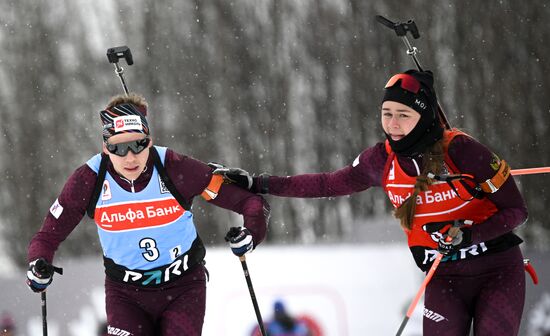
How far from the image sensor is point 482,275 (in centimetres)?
457

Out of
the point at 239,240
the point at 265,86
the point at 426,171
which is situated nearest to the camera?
the point at 426,171

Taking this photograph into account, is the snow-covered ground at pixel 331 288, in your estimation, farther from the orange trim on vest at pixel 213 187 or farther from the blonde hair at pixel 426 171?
the blonde hair at pixel 426 171

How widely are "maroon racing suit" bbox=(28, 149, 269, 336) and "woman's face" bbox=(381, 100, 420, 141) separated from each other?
0.81m

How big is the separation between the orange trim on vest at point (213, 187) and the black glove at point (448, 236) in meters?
1.04

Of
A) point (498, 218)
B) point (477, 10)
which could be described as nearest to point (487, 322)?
point (498, 218)

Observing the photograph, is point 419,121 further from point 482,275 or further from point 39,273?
point 39,273

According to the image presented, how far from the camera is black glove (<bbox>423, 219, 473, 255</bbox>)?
439 cm

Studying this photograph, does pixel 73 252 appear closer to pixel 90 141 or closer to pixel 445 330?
pixel 90 141

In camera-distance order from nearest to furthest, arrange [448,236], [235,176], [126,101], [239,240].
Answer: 1. [448,236]
2. [239,240]
3. [126,101]
4. [235,176]

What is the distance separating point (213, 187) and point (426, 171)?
1.05 m

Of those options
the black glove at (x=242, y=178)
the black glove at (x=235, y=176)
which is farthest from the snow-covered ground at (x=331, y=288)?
the black glove at (x=235, y=176)

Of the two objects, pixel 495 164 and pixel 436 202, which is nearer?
pixel 495 164

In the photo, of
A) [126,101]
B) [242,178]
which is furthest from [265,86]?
[126,101]

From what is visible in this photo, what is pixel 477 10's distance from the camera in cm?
983
